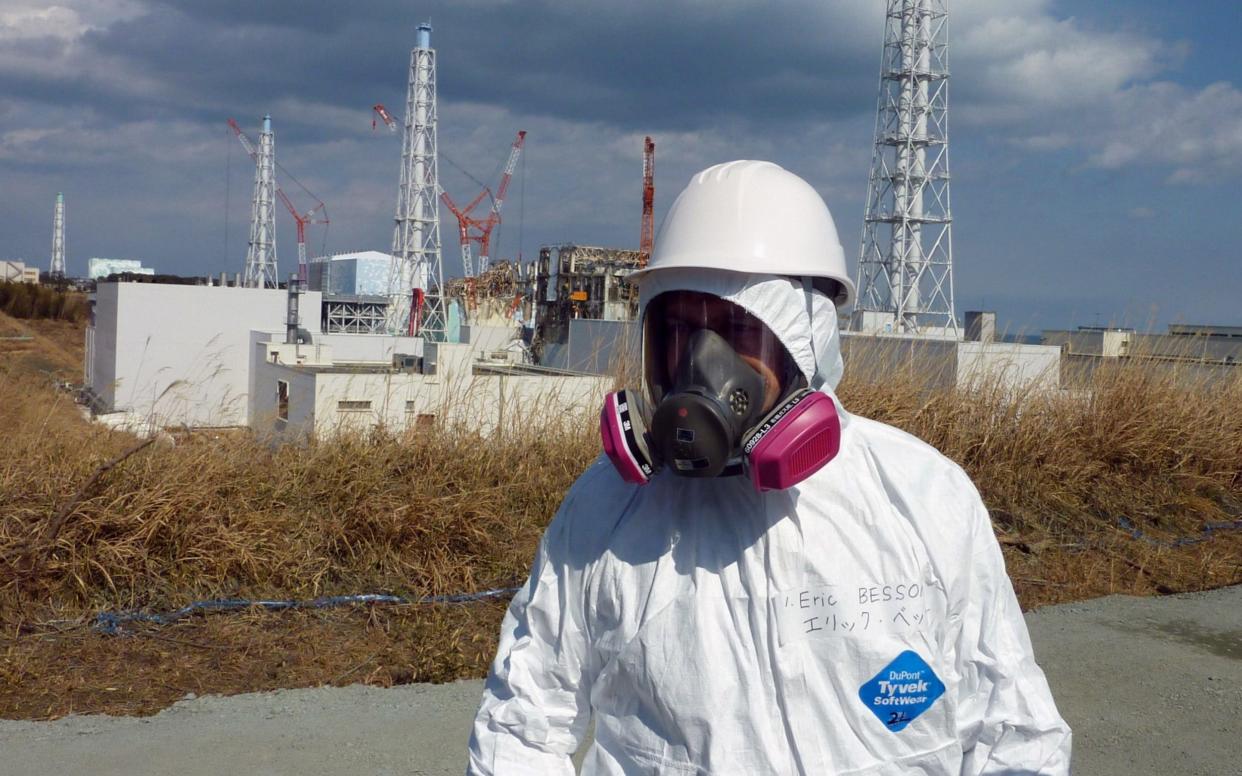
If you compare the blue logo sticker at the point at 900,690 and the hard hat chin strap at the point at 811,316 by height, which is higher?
the hard hat chin strap at the point at 811,316

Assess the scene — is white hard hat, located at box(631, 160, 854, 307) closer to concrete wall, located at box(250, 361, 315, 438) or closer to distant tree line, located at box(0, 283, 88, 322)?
concrete wall, located at box(250, 361, 315, 438)

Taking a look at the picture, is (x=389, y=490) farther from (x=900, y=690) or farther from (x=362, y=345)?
(x=362, y=345)

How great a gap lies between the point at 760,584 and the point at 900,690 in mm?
277

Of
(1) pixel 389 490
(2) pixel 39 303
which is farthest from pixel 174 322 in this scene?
(1) pixel 389 490

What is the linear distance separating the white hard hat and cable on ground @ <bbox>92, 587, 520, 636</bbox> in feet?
11.3

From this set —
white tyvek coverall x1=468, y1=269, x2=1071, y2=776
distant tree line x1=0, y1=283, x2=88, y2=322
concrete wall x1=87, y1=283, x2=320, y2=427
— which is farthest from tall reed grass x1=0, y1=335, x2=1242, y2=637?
distant tree line x1=0, y1=283, x2=88, y2=322

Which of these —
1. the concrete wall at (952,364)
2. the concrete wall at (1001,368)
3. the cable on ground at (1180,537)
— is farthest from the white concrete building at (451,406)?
the cable on ground at (1180,537)

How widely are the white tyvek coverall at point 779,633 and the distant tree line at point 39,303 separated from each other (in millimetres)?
69096

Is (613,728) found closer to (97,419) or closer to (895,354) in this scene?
(97,419)

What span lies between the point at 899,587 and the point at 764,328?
1.59 feet

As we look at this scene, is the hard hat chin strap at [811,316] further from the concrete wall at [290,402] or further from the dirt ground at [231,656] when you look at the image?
the concrete wall at [290,402]

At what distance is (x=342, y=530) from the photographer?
524 cm

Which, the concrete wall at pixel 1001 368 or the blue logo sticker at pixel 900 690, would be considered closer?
the blue logo sticker at pixel 900 690

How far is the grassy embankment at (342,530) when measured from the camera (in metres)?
4.38
